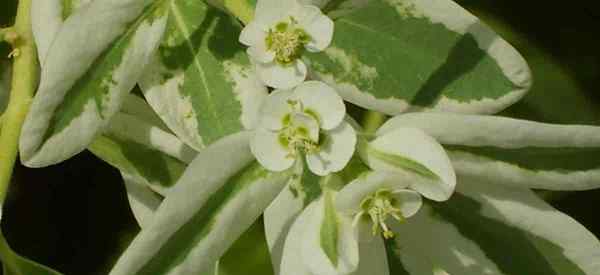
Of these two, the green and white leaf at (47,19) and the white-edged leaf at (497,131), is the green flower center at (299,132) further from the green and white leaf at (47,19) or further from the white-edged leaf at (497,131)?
the green and white leaf at (47,19)

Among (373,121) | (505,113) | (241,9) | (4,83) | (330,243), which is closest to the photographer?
(330,243)

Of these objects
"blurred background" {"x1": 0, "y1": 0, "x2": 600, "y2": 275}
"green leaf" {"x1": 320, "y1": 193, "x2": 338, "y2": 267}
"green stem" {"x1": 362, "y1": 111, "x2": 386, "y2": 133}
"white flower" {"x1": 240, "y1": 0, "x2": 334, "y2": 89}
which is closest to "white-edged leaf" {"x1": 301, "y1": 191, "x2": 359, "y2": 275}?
"green leaf" {"x1": 320, "y1": 193, "x2": 338, "y2": 267}

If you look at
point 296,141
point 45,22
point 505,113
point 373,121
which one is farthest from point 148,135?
point 505,113

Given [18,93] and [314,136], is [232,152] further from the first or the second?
[18,93]

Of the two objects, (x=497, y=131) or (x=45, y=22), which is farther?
(x=45, y=22)

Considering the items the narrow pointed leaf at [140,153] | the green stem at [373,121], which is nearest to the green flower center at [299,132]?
the narrow pointed leaf at [140,153]

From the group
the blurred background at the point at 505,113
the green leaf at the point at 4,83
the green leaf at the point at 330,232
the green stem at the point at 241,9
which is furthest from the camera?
the blurred background at the point at 505,113

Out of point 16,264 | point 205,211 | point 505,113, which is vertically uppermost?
Answer: point 205,211

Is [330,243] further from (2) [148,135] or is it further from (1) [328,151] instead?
(2) [148,135]
